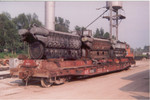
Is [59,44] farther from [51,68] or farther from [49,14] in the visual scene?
[49,14]

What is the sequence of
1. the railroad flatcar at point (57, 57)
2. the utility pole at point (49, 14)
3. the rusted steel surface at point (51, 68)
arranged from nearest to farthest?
1. the rusted steel surface at point (51, 68)
2. the railroad flatcar at point (57, 57)
3. the utility pole at point (49, 14)

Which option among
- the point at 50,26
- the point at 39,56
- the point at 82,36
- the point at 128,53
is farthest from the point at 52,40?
the point at 128,53

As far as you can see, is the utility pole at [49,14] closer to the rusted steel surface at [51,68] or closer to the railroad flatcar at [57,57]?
the railroad flatcar at [57,57]

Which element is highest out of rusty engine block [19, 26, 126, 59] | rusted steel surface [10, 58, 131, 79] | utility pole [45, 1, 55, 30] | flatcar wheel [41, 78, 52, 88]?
utility pole [45, 1, 55, 30]

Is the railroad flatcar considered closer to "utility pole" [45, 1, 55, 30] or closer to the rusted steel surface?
the rusted steel surface

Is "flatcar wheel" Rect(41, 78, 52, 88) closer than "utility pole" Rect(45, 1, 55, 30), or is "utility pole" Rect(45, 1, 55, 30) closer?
"flatcar wheel" Rect(41, 78, 52, 88)

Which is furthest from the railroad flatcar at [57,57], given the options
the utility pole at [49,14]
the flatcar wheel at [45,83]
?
the utility pole at [49,14]

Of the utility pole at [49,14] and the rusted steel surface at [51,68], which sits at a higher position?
the utility pole at [49,14]

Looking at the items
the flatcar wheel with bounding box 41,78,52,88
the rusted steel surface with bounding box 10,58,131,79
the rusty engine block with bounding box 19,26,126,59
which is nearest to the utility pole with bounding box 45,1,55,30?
the rusty engine block with bounding box 19,26,126,59

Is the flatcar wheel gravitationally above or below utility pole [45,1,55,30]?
below

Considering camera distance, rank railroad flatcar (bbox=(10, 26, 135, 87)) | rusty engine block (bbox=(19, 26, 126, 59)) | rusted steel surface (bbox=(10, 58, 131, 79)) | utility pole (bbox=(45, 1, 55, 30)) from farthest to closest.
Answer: utility pole (bbox=(45, 1, 55, 30)) → rusty engine block (bbox=(19, 26, 126, 59)) → railroad flatcar (bbox=(10, 26, 135, 87)) → rusted steel surface (bbox=(10, 58, 131, 79))

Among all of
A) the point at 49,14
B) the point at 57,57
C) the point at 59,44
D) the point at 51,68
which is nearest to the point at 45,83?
the point at 51,68

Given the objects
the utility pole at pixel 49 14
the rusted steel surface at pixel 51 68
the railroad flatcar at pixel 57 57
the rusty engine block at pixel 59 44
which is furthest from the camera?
the utility pole at pixel 49 14

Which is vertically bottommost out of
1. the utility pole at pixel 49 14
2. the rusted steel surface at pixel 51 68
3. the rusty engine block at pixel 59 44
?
the rusted steel surface at pixel 51 68
